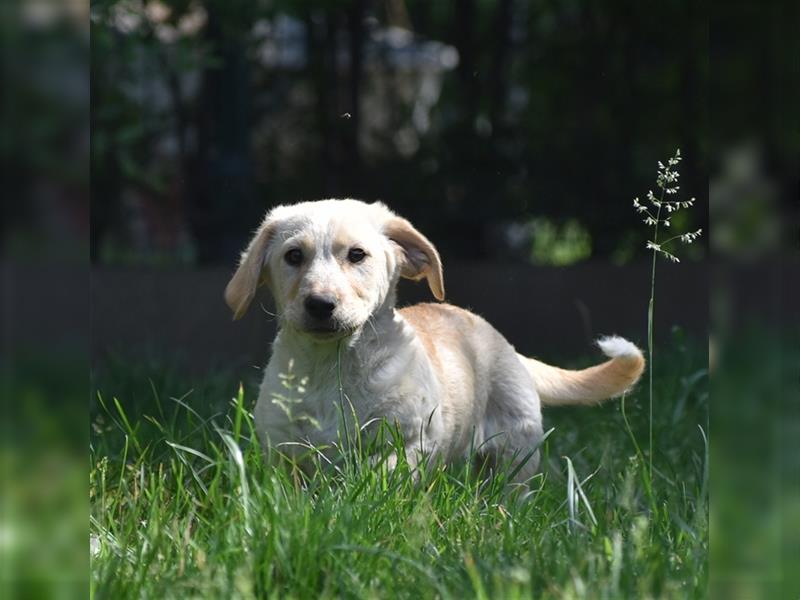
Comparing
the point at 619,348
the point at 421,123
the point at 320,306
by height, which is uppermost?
the point at 421,123

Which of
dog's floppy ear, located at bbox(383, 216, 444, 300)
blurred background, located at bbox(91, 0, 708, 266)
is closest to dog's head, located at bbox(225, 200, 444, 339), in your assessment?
dog's floppy ear, located at bbox(383, 216, 444, 300)

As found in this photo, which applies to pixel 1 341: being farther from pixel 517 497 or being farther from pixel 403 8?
pixel 403 8

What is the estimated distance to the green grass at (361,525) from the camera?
2.36 m

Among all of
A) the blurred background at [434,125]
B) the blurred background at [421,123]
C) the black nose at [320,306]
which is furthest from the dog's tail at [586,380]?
the blurred background at [434,125]

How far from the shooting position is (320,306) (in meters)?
3.01

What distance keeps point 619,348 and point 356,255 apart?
89cm

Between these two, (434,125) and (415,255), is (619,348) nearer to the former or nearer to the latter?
(415,255)

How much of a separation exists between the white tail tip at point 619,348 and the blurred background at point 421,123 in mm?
2547

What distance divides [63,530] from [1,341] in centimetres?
35

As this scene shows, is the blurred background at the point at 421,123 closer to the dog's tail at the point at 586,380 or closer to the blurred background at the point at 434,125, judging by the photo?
the blurred background at the point at 434,125

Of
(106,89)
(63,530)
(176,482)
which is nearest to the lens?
(63,530)

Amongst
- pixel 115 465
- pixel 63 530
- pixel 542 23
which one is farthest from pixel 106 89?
pixel 63 530

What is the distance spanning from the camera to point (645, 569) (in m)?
2.38

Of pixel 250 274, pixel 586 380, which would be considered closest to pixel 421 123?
pixel 586 380
